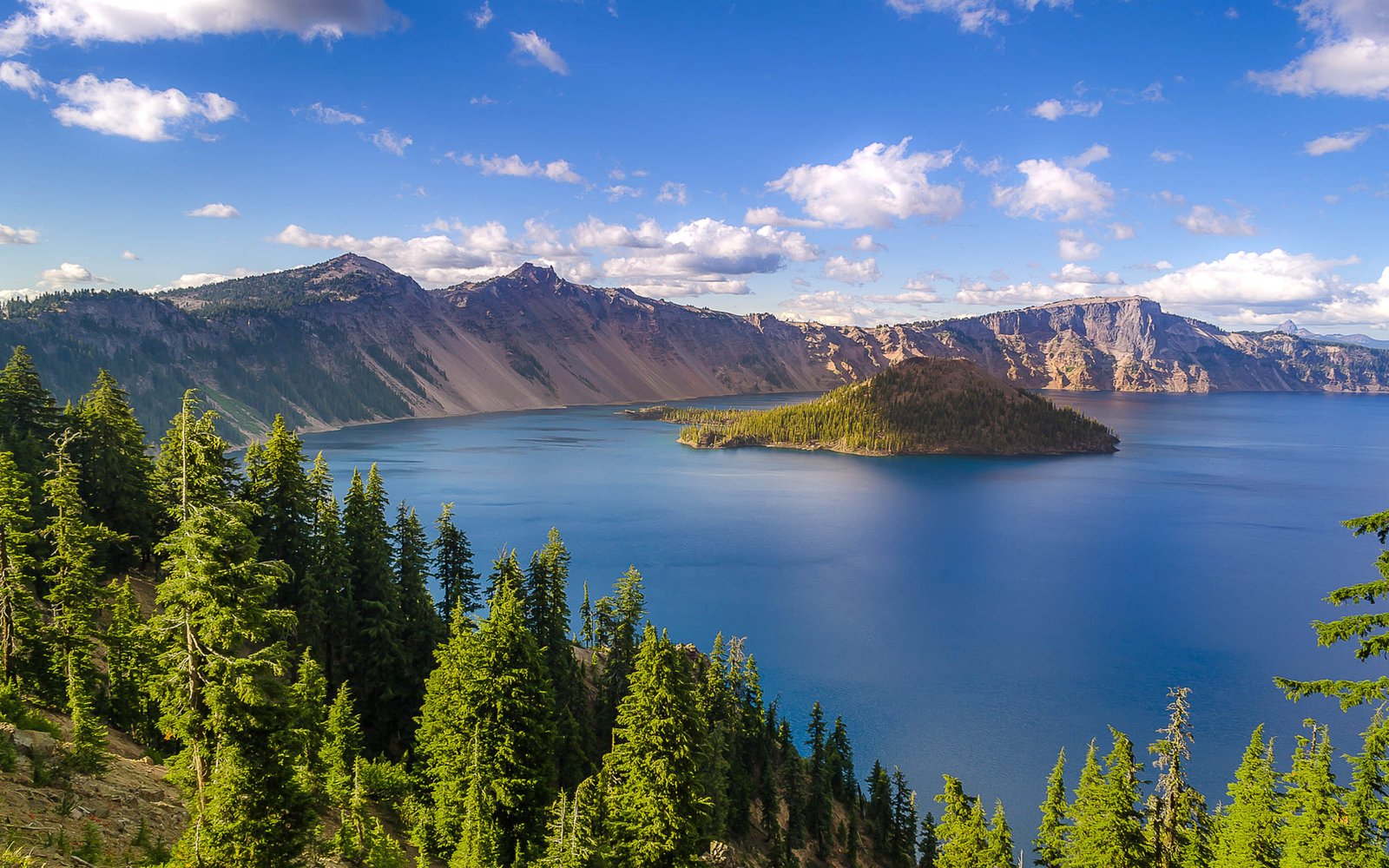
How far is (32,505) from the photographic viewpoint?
3656 cm

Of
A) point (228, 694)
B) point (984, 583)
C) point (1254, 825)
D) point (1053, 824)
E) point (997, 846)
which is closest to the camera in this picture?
point (228, 694)

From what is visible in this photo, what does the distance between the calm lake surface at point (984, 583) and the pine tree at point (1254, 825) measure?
1924 cm

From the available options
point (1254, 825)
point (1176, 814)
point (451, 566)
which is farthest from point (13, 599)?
point (1254, 825)

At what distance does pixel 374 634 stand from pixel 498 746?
56.3 ft

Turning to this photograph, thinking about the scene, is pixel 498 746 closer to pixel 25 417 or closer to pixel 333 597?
pixel 333 597

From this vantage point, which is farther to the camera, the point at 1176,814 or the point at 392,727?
the point at 392,727

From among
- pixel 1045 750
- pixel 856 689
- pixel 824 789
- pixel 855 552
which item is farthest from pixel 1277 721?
pixel 855 552

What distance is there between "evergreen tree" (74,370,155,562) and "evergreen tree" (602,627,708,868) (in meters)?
33.9

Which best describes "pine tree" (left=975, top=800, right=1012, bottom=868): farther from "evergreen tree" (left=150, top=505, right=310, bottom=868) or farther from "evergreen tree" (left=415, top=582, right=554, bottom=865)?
"evergreen tree" (left=150, top=505, right=310, bottom=868)

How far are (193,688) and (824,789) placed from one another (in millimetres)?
36713

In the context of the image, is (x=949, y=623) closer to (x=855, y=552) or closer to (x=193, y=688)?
(x=855, y=552)

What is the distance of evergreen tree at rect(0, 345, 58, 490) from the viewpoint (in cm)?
4244

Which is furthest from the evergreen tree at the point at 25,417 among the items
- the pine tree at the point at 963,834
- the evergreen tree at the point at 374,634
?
the pine tree at the point at 963,834

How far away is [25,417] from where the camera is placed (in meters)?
46.8
